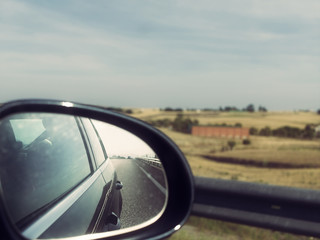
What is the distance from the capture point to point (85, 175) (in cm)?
218

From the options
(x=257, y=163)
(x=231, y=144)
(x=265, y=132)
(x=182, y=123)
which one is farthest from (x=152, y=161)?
(x=265, y=132)

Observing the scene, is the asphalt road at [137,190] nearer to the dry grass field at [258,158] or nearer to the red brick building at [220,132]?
the dry grass field at [258,158]

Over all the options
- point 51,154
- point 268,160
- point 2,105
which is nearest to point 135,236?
point 51,154

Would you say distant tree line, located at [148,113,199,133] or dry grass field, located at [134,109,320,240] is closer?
dry grass field, located at [134,109,320,240]

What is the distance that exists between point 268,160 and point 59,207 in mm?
35703

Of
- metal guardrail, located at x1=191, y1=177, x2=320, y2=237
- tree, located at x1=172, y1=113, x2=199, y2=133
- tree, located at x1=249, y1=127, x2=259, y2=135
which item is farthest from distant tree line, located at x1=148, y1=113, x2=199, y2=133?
metal guardrail, located at x1=191, y1=177, x2=320, y2=237

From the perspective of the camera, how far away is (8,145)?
5.20ft

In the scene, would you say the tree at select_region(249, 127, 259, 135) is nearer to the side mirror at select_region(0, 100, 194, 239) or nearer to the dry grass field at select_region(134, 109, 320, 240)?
the dry grass field at select_region(134, 109, 320, 240)

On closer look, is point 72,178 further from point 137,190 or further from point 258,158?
point 258,158

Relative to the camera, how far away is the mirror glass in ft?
5.29

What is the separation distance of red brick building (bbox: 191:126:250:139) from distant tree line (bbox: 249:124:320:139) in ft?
4.21

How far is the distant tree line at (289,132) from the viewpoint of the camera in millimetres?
49906

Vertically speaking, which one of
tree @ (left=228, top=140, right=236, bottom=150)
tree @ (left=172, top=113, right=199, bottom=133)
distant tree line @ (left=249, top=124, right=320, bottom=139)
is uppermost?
tree @ (left=172, top=113, right=199, bottom=133)

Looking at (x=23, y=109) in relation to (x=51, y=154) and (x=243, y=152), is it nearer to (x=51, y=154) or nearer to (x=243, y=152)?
(x=51, y=154)
